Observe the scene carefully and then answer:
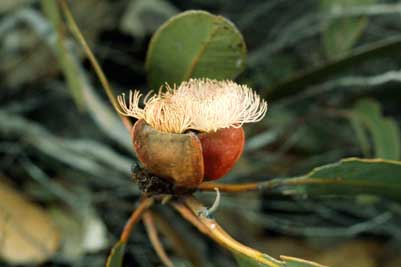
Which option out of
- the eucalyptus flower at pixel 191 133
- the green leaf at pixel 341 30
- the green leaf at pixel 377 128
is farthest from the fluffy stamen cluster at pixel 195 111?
the green leaf at pixel 341 30

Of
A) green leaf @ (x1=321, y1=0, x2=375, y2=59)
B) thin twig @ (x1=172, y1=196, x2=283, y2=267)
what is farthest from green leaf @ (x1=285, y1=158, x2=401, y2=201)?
green leaf @ (x1=321, y1=0, x2=375, y2=59)

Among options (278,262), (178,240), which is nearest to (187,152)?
(278,262)

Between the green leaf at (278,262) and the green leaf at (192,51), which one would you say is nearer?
the green leaf at (278,262)

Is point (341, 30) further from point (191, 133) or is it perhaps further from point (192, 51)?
point (191, 133)

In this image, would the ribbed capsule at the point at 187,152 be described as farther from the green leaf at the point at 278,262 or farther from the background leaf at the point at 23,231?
the background leaf at the point at 23,231

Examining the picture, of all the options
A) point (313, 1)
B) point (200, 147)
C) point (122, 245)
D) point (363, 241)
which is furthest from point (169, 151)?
point (313, 1)
